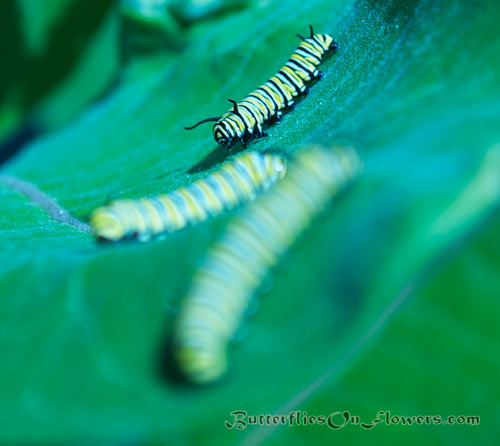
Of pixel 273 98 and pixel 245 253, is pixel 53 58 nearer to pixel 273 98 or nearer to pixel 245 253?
pixel 273 98

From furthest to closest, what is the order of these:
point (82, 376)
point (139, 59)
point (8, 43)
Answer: point (8, 43) → point (139, 59) → point (82, 376)

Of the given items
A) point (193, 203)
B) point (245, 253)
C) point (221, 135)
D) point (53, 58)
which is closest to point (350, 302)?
point (245, 253)

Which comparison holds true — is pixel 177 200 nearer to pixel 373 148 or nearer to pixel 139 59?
pixel 373 148

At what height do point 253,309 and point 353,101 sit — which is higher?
point 353,101

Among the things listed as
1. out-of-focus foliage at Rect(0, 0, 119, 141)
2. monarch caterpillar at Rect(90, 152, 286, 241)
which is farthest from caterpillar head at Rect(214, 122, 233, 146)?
out-of-focus foliage at Rect(0, 0, 119, 141)

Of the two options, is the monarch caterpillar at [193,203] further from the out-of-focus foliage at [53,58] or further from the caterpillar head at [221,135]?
the out-of-focus foliage at [53,58]

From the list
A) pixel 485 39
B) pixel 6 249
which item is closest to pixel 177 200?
pixel 6 249
